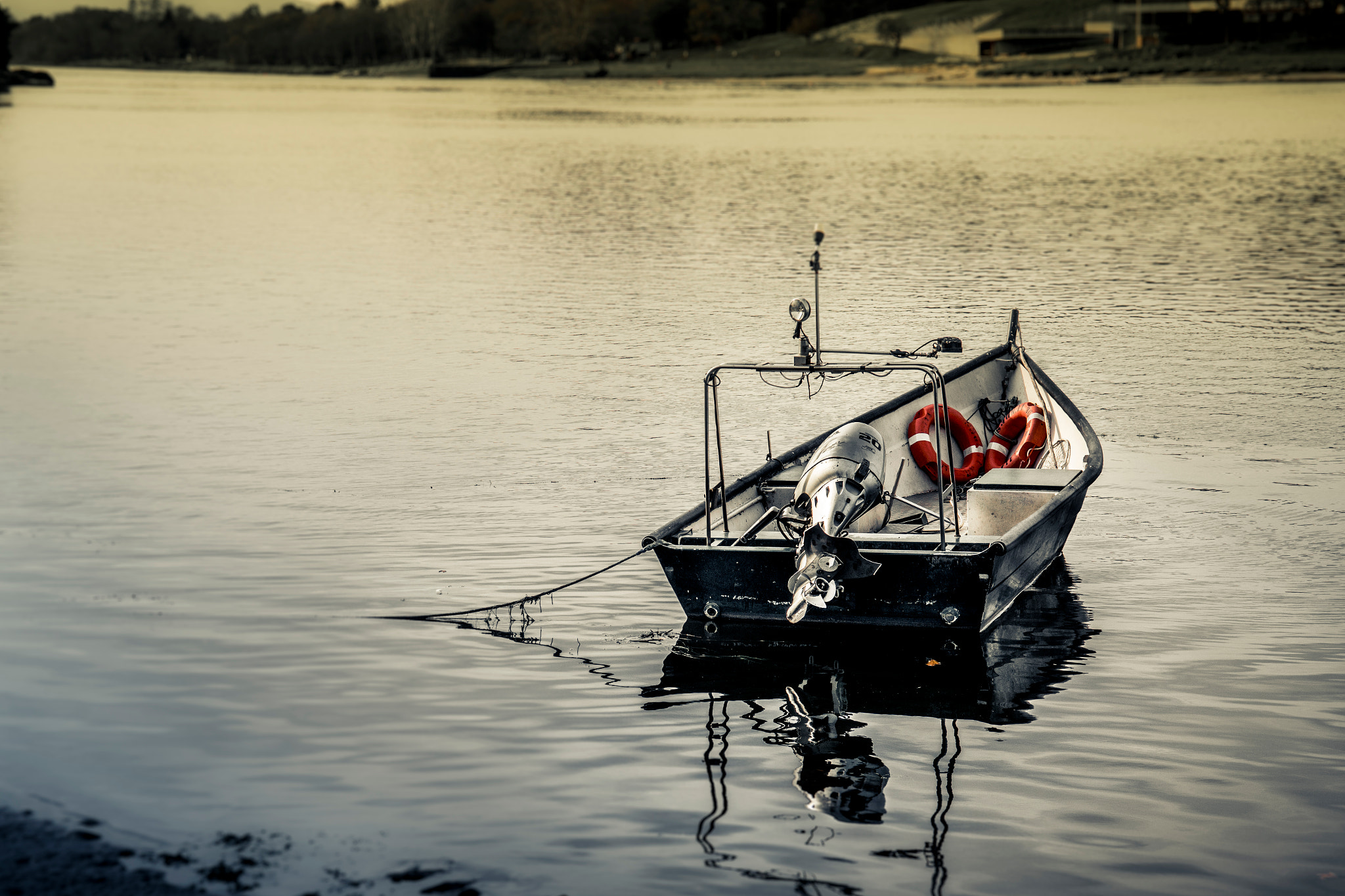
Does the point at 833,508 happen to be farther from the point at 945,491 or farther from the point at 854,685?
the point at 945,491

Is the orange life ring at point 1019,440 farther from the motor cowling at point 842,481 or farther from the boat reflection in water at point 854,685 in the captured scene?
the motor cowling at point 842,481

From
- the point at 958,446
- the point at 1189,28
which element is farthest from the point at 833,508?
the point at 1189,28

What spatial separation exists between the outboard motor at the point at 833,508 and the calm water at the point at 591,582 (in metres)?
0.75

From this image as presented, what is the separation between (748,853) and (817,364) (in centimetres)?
509

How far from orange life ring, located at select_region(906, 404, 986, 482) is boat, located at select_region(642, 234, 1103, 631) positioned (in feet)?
0.09

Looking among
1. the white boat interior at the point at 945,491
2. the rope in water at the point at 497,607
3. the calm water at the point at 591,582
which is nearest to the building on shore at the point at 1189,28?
the calm water at the point at 591,582

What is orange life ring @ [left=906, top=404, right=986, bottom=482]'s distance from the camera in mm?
15305

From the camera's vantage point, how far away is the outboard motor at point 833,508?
10.9 metres

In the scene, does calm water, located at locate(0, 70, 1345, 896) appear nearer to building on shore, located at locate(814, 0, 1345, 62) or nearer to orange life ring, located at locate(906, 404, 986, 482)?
orange life ring, located at locate(906, 404, 986, 482)

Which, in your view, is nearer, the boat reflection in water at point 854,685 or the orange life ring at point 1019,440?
the boat reflection in water at point 854,685

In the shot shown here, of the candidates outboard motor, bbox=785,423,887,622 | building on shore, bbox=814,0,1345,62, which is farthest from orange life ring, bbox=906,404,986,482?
building on shore, bbox=814,0,1345,62

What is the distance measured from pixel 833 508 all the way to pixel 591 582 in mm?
2776

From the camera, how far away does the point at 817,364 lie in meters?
12.3

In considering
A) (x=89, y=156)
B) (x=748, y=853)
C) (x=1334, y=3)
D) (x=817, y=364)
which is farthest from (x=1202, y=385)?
(x=1334, y=3)
